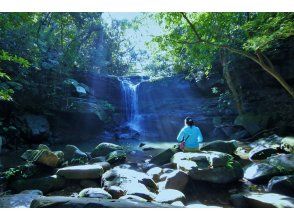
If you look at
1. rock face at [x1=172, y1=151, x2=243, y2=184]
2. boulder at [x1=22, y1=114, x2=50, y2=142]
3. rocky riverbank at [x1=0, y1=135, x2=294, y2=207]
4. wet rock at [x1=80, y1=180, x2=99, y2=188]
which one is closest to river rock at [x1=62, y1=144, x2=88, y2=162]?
rocky riverbank at [x1=0, y1=135, x2=294, y2=207]

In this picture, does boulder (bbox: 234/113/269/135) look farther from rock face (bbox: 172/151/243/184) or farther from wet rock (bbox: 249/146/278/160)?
rock face (bbox: 172/151/243/184)

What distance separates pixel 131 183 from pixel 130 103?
13822mm

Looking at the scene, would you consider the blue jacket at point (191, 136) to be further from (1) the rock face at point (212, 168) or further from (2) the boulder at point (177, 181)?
(2) the boulder at point (177, 181)

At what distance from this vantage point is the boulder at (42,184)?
16.1ft

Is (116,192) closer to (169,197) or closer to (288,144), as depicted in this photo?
(169,197)

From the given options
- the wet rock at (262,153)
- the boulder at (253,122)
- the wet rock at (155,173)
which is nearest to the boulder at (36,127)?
the wet rock at (155,173)

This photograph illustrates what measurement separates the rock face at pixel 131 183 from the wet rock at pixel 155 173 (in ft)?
1.20

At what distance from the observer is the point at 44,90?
1212 cm

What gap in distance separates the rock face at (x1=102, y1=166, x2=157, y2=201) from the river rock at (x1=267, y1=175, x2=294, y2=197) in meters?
1.91

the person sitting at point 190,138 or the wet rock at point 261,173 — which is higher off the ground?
the person sitting at point 190,138

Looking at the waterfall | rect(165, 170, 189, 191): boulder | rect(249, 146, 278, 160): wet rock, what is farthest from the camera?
the waterfall

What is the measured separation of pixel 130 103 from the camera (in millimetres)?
18312

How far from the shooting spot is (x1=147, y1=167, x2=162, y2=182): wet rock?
5395mm

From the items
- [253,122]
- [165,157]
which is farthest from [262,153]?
[253,122]
